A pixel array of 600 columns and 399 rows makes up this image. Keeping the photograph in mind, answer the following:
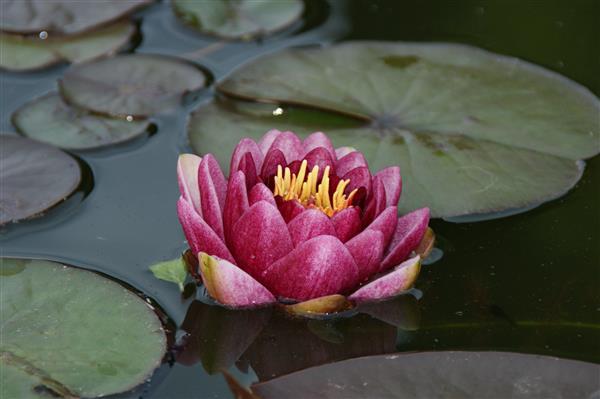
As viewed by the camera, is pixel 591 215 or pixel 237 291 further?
pixel 591 215

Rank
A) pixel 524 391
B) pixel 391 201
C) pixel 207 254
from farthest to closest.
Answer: pixel 391 201, pixel 207 254, pixel 524 391

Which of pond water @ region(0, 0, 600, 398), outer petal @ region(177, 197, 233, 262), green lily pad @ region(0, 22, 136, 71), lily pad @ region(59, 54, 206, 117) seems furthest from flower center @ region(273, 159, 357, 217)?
green lily pad @ region(0, 22, 136, 71)

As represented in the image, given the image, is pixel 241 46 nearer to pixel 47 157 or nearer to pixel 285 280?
pixel 47 157

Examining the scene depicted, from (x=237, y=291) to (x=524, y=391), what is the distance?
0.81m

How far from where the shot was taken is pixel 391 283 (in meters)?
2.54

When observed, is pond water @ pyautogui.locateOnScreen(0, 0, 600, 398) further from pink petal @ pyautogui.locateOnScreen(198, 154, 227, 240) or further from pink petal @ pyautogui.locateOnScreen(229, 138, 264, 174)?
pink petal @ pyautogui.locateOnScreen(229, 138, 264, 174)

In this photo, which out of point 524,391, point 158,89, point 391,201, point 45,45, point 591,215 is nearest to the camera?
point 524,391

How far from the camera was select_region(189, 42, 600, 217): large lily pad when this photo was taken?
3.08 m

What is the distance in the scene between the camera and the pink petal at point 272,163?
8.68ft

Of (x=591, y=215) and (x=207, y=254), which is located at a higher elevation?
(x=207, y=254)

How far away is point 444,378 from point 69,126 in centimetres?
182

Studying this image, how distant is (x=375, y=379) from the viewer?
222cm

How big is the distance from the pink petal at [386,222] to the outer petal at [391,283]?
3.9 inches

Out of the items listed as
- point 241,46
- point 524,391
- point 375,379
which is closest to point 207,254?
point 375,379
